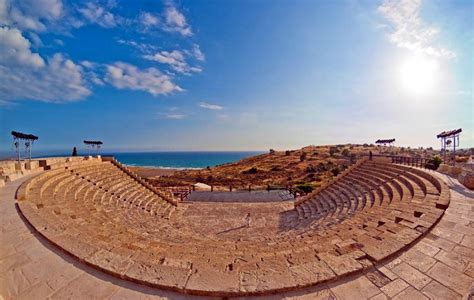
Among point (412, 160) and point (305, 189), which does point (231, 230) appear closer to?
point (305, 189)

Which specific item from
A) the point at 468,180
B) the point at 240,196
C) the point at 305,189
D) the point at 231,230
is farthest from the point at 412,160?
the point at 231,230

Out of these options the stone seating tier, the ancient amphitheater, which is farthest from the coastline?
the ancient amphitheater

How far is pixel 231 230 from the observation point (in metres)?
11.6

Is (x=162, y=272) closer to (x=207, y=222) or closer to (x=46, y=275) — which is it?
(x=46, y=275)

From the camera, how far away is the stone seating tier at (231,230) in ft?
12.0

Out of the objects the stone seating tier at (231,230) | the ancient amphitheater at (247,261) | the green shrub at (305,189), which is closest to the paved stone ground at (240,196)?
the green shrub at (305,189)

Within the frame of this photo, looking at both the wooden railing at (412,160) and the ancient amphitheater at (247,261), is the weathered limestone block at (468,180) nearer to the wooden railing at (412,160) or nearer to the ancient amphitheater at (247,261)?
the ancient amphitheater at (247,261)

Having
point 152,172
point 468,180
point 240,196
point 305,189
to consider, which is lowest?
point 152,172

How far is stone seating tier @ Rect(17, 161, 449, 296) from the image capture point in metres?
3.65

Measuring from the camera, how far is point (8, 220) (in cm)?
563

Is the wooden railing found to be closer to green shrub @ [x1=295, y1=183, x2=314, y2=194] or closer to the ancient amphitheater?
green shrub @ [x1=295, y1=183, x2=314, y2=194]

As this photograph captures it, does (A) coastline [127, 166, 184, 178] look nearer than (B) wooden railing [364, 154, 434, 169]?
No

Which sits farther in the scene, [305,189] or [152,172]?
[152,172]

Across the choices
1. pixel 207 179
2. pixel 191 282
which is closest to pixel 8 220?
pixel 191 282
